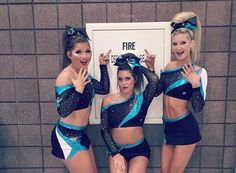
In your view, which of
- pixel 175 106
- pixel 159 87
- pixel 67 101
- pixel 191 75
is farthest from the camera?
pixel 159 87

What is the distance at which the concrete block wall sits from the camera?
2904mm

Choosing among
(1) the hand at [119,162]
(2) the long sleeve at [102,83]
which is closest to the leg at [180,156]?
(1) the hand at [119,162]

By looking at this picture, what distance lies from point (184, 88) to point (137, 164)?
2.70 ft

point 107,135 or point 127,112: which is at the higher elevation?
point 127,112

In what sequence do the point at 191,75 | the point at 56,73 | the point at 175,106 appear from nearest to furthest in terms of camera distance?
the point at 191,75
the point at 175,106
the point at 56,73

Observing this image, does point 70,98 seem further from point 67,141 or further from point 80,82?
point 67,141

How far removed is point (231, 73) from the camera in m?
3.02

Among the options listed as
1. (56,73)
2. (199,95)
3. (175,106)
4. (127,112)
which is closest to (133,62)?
(127,112)

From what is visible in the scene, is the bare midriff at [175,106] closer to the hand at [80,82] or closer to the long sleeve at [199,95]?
the long sleeve at [199,95]

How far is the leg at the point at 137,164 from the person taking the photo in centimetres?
258

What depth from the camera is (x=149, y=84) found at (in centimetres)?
270

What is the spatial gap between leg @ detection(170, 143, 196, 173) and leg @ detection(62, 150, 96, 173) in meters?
0.80

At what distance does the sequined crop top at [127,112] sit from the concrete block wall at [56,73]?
1.70 feet

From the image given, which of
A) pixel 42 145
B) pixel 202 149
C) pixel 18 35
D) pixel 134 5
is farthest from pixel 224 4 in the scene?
pixel 42 145
